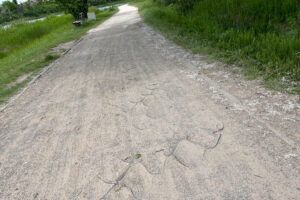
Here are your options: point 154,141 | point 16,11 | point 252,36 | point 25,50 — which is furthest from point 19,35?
point 16,11

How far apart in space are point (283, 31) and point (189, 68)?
2074mm

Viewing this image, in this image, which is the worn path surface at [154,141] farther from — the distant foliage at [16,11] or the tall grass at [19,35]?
the distant foliage at [16,11]

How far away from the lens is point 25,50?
30.6ft

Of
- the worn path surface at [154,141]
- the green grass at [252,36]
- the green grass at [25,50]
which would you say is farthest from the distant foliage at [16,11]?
the worn path surface at [154,141]

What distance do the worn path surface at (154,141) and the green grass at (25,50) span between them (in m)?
1.60

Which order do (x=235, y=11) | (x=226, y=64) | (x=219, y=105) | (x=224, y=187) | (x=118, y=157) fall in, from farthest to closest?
(x=235, y=11), (x=226, y=64), (x=219, y=105), (x=118, y=157), (x=224, y=187)

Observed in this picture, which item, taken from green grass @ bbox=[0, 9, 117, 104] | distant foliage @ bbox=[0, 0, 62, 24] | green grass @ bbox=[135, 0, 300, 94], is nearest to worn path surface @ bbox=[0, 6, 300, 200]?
green grass @ bbox=[135, 0, 300, 94]

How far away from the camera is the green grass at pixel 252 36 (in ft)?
10.8

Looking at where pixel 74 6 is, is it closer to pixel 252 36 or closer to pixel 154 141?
pixel 252 36

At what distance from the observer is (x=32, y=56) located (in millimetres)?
7516

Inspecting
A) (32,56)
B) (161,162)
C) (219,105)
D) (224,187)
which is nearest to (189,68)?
(219,105)

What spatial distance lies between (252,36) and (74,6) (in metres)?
14.7

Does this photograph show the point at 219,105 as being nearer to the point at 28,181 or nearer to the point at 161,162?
the point at 161,162

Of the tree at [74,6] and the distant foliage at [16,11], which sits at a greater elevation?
the distant foliage at [16,11]
